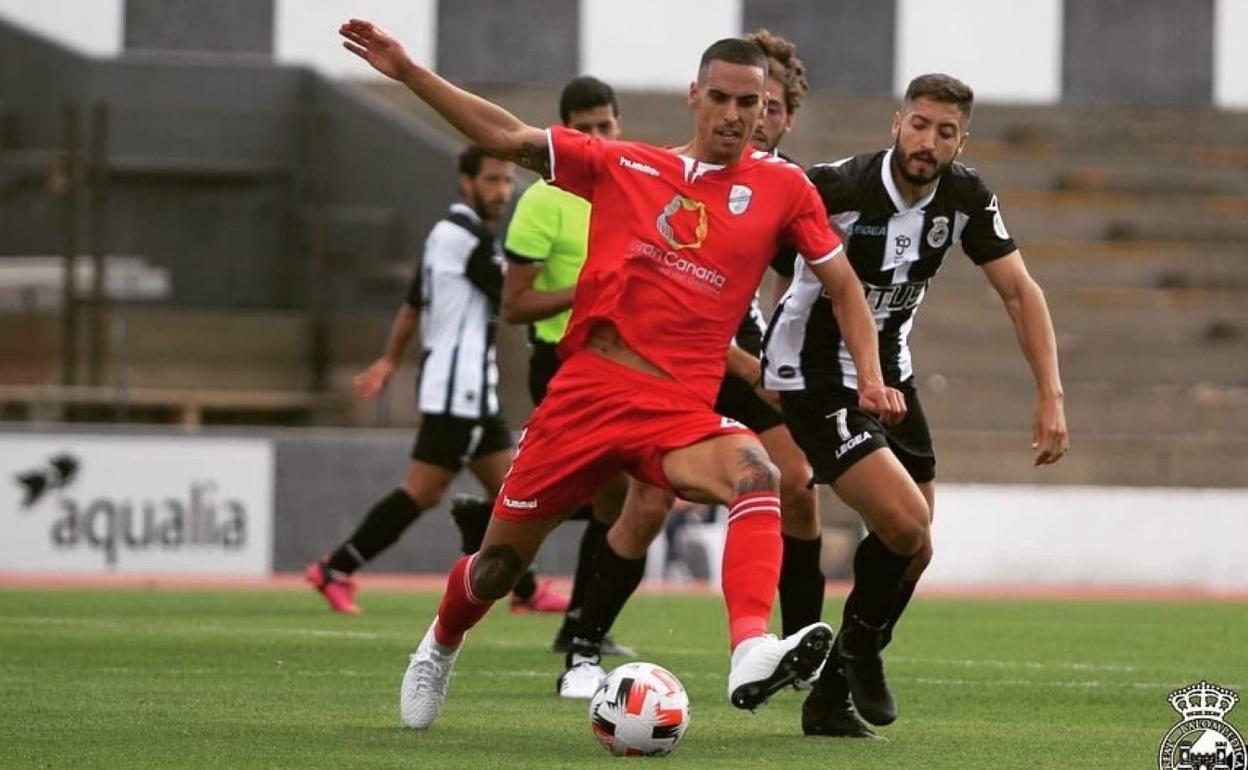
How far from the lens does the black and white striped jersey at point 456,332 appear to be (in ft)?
38.1

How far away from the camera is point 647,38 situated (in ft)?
76.5

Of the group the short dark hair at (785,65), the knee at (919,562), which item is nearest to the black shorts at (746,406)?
the short dark hair at (785,65)

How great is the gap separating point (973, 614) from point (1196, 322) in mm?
8735

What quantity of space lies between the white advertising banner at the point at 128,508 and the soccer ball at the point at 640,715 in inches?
391

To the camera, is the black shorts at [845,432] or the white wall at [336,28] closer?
the black shorts at [845,432]

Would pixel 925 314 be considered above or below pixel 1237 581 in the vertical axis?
above

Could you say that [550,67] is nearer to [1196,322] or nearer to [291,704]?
[1196,322]

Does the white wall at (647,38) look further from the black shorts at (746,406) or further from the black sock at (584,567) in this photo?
the black shorts at (746,406)

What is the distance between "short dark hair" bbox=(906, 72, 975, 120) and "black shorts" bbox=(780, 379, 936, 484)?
0.85 metres

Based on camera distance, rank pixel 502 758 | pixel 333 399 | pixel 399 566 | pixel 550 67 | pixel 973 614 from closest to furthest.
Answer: pixel 502 758, pixel 973 614, pixel 399 566, pixel 333 399, pixel 550 67

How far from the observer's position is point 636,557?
26.0 feet

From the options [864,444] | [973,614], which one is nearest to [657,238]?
[864,444]

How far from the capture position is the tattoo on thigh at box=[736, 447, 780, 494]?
6.35m

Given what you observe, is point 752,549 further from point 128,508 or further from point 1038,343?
point 128,508
